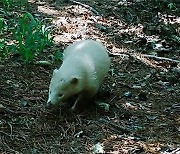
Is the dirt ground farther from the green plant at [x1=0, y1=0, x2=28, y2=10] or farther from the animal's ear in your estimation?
the animal's ear

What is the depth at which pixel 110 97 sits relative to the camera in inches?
150

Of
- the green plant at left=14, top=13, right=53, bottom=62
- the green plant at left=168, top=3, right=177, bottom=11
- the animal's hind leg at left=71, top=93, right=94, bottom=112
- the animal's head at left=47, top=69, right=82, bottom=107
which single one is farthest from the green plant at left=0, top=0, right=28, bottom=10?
the animal's head at left=47, top=69, right=82, bottom=107

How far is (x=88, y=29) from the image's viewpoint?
18.1 ft

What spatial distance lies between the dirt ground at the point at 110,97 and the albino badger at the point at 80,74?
0.15 metres

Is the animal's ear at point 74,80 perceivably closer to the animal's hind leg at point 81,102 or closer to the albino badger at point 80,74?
the albino badger at point 80,74

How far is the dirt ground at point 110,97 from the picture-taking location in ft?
10.1

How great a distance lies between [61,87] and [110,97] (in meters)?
0.64

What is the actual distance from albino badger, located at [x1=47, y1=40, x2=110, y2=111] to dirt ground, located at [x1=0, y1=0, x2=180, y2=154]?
15cm

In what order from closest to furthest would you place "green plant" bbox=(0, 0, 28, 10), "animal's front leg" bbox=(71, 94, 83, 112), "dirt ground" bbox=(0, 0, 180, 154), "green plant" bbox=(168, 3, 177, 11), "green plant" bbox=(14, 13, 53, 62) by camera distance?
"dirt ground" bbox=(0, 0, 180, 154) → "animal's front leg" bbox=(71, 94, 83, 112) → "green plant" bbox=(14, 13, 53, 62) → "green plant" bbox=(0, 0, 28, 10) → "green plant" bbox=(168, 3, 177, 11)

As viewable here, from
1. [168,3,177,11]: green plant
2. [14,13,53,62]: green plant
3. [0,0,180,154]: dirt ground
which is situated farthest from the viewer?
[168,3,177,11]: green plant

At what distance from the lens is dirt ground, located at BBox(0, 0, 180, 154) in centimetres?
308

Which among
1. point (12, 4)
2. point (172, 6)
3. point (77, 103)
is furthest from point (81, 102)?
point (172, 6)

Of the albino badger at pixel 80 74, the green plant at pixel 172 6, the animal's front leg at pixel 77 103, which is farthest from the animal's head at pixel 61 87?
the green plant at pixel 172 6

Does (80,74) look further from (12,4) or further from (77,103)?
(12,4)
